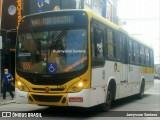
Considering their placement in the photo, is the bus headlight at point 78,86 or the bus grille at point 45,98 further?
the bus grille at point 45,98

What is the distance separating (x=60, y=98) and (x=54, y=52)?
1.39 metres

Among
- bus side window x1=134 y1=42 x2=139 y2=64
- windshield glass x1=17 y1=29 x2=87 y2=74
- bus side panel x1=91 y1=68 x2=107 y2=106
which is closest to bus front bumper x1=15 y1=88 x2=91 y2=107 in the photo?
bus side panel x1=91 y1=68 x2=107 y2=106

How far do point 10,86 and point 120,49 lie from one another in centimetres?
656

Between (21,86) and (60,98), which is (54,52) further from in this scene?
(21,86)

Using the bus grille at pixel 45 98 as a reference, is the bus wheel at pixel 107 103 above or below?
below

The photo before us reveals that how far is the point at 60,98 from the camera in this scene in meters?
11.4

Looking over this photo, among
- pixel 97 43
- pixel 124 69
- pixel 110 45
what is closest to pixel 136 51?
pixel 124 69

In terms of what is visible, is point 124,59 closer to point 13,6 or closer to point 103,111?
point 103,111

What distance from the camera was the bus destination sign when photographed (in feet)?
39.2

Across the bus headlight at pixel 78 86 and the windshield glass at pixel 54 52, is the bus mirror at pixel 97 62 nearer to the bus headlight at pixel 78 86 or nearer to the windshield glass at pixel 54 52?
the windshield glass at pixel 54 52

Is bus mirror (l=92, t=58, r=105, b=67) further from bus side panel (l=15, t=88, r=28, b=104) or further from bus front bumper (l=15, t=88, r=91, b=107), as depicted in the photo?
bus side panel (l=15, t=88, r=28, b=104)

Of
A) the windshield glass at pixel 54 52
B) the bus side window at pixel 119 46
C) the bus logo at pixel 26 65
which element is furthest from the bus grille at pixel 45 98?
the bus side window at pixel 119 46

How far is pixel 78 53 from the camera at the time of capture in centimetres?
1149

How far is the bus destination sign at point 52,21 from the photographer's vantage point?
11.9 metres
